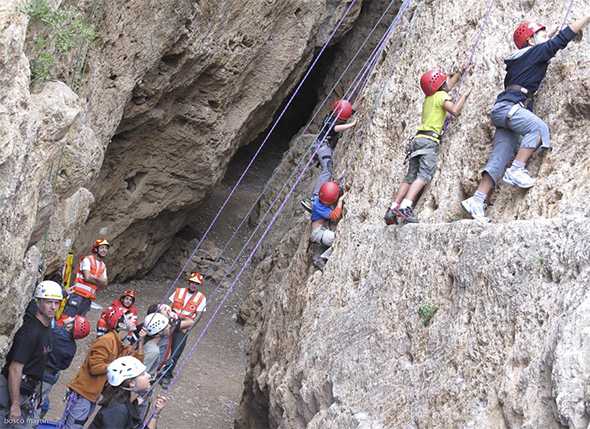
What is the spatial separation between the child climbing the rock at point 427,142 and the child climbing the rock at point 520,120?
78cm

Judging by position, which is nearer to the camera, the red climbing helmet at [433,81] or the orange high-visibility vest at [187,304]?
the red climbing helmet at [433,81]

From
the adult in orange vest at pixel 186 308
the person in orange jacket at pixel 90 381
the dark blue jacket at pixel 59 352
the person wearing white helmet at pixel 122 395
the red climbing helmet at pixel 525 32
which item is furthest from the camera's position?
the adult in orange vest at pixel 186 308

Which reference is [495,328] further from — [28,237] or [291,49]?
[291,49]

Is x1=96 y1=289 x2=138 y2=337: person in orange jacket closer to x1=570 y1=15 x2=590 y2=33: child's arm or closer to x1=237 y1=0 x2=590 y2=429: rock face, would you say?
x1=237 y1=0 x2=590 y2=429: rock face

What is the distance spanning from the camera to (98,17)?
1079 centimetres

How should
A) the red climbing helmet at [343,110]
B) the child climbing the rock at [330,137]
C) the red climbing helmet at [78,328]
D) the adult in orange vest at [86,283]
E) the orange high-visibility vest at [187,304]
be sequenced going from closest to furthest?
the red climbing helmet at [78,328], the adult in orange vest at [86,283], the child climbing the rock at [330,137], the red climbing helmet at [343,110], the orange high-visibility vest at [187,304]

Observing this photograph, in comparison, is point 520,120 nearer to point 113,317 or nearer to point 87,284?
point 113,317

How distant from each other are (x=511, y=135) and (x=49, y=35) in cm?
452

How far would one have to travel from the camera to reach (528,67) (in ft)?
22.6

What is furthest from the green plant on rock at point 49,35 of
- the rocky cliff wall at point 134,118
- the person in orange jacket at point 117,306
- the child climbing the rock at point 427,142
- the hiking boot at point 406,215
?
the hiking boot at point 406,215

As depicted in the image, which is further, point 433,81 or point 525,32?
point 433,81

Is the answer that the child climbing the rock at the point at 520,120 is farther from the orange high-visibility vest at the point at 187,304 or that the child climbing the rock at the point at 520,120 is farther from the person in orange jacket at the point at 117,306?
the orange high-visibility vest at the point at 187,304

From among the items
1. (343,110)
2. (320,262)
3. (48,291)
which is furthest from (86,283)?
(343,110)

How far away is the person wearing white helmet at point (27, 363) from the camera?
6809mm
